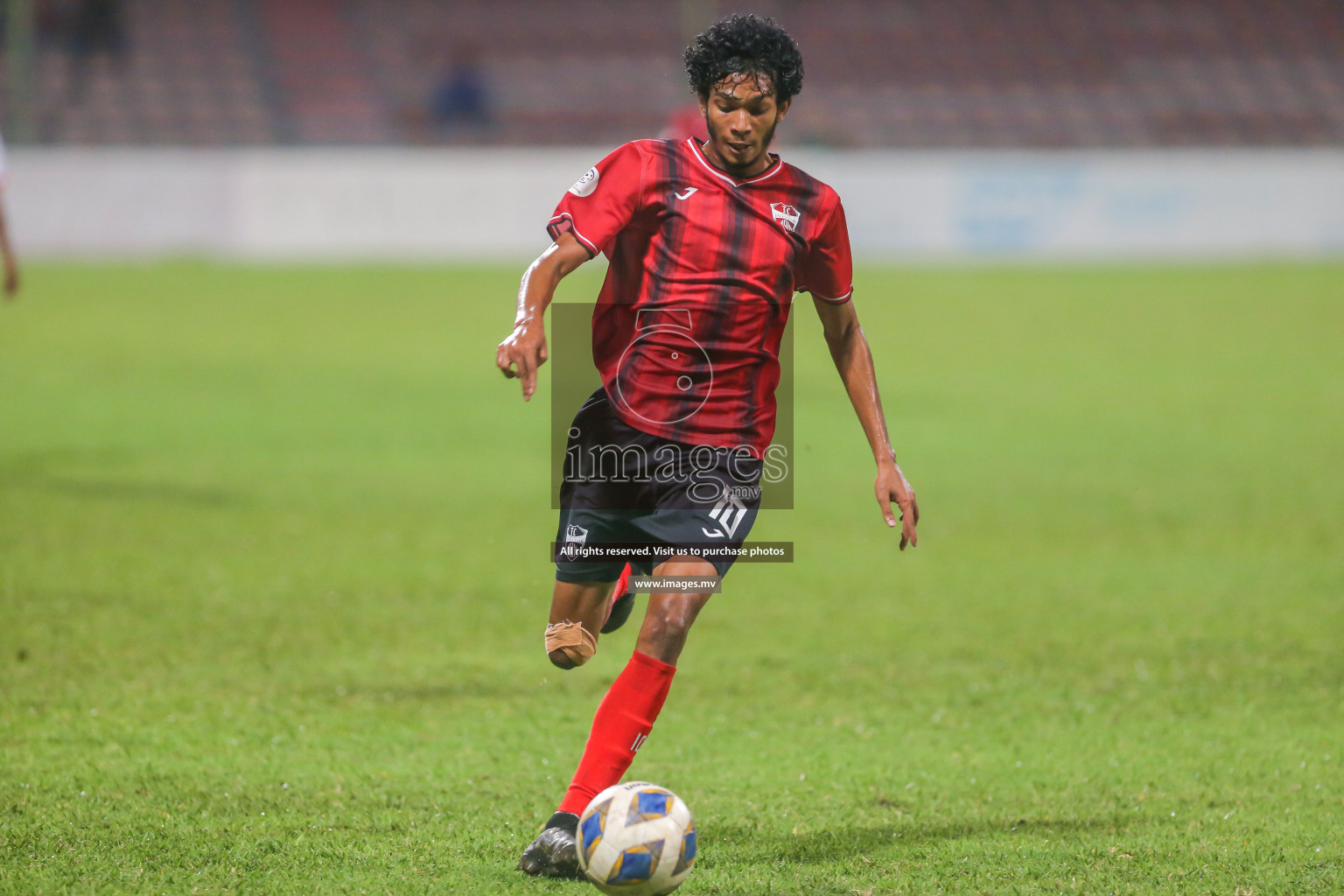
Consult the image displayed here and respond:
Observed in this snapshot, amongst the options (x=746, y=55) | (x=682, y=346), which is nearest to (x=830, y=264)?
(x=682, y=346)

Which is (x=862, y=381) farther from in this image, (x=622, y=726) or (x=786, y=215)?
(x=622, y=726)

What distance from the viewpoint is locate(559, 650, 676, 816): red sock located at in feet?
11.8

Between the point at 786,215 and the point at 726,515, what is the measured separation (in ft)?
2.49

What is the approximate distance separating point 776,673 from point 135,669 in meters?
2.33

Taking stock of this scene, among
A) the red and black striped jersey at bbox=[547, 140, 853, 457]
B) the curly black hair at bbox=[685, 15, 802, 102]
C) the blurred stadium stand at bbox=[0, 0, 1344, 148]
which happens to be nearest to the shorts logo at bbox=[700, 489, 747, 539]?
the red and black striped jersey at bbox=[547, 140, 853, 457]

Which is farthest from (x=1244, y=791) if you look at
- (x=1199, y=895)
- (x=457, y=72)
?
(x=457, y=72)

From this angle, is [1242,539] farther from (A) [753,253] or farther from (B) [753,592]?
(A) [753,253]

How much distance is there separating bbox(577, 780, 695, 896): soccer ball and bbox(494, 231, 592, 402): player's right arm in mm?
929

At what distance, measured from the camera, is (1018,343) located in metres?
15.9

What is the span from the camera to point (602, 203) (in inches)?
142

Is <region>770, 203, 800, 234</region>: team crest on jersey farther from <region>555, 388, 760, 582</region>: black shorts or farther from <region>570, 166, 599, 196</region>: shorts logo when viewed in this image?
<region>555, 388, 760, 582</region>: black shorts

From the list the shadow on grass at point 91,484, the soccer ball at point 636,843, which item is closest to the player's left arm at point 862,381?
the soccer ball at point 636,843

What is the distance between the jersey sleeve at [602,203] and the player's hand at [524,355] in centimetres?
37

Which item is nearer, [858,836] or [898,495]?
[898,495]
